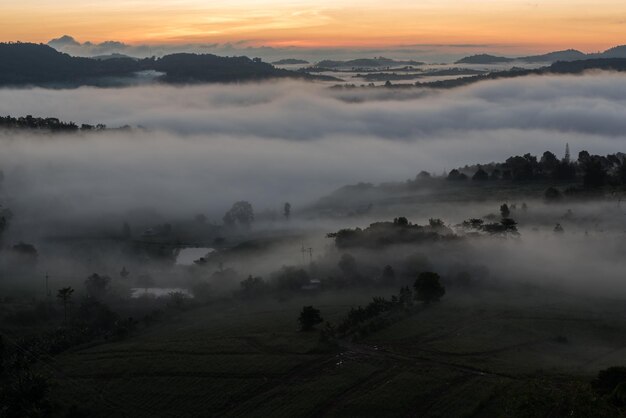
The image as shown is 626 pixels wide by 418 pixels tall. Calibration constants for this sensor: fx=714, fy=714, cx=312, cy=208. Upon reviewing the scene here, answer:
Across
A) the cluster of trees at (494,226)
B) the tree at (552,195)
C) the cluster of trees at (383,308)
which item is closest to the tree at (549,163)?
the tree at (552,195)

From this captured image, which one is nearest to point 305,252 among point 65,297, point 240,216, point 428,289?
point 428,289

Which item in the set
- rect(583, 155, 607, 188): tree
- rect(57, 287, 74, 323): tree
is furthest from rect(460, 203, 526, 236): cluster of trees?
rect(57, 287, 74, 323): tree

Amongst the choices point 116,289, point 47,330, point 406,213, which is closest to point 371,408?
point 47,330

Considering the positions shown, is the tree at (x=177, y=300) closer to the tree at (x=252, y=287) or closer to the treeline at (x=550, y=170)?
the tree at (x=252, y=287)

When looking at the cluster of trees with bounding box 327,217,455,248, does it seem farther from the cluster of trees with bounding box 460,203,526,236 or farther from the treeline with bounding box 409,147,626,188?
the treeline with bounding box 409,147,626,188

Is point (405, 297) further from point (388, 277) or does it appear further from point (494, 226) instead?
point (494, 226)

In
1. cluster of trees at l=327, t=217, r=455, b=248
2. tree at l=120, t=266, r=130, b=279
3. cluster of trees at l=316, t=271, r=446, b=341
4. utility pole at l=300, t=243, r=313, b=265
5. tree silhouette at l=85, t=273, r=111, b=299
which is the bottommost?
tree at l=120, t=266, r=130, b=279
